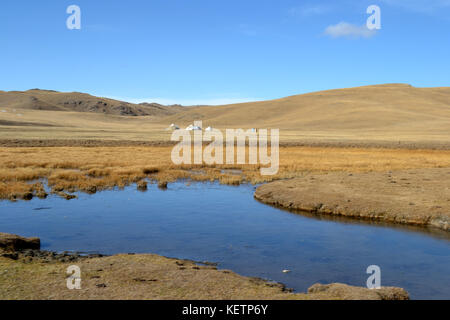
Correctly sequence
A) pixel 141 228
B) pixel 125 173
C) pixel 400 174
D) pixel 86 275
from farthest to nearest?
1. pixel 125 173
2. pixel 400 174
3. pixel 141 228
4. pixel 86 275

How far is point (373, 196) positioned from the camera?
848 inches

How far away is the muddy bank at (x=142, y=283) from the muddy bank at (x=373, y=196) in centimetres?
941

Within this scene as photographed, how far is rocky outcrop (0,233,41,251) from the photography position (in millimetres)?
13398

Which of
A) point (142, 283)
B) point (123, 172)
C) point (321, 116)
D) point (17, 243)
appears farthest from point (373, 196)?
point (321, 116)

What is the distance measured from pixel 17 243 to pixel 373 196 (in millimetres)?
15761

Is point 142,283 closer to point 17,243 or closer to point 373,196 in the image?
point 17,243

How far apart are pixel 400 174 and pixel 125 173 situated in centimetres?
1903

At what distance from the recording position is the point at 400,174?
29281mm

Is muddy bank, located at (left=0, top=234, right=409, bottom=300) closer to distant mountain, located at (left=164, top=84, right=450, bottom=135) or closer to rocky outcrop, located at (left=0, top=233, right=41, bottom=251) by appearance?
rocky outcrop, located at (left=0, top=233, right=41, bottom=251)

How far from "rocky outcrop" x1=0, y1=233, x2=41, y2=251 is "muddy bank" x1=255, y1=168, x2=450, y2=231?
463 inches

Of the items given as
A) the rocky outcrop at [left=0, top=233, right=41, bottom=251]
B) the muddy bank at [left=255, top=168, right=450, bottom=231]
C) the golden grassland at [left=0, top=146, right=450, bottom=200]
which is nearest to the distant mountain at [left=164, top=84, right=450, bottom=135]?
the golden grassland at [left=0, top=146, right=450, bottom=200]
